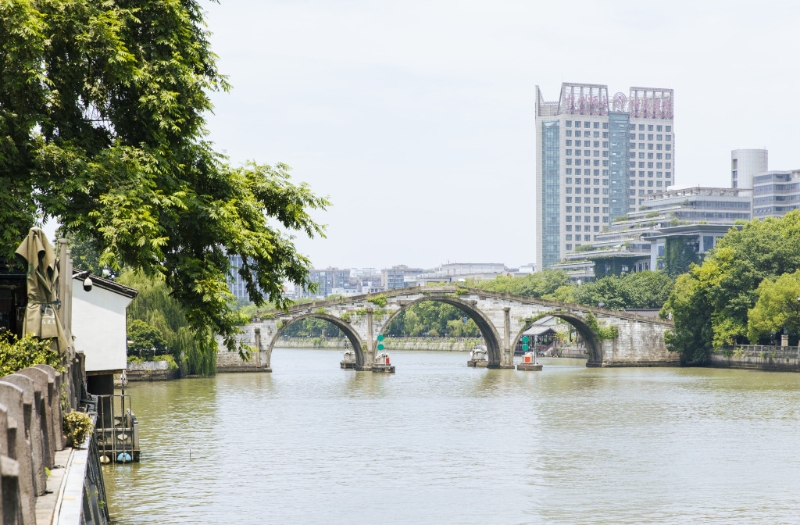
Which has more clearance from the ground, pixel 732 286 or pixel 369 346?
pixel 732 286

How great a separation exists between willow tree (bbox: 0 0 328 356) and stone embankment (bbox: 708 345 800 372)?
41440 millimetres

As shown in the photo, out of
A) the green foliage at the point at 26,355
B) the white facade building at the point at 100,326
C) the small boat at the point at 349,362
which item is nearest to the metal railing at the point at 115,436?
the white facade building at the point at 100,326

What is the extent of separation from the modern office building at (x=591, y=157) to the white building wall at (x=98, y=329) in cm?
14686

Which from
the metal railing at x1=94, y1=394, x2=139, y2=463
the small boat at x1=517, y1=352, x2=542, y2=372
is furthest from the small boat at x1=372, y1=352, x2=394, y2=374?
the metal railing at x1=94, y1=394, x2=139, y2=463

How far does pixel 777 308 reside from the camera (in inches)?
2021

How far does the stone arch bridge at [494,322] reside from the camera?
57.2m

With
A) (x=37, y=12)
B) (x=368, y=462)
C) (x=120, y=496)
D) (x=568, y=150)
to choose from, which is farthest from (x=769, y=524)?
(x=568, y=150)

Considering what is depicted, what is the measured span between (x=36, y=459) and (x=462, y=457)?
1717 cm

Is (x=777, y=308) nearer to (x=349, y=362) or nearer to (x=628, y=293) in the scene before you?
(x=349, y=362)

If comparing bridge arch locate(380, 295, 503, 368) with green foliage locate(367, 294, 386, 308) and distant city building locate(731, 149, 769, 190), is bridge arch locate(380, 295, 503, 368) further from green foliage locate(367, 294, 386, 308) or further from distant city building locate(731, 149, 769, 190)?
distant city building locate(731, 149, 769, 190)

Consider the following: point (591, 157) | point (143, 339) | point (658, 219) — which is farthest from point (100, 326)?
point (591, 157)

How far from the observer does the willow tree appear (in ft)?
43.8

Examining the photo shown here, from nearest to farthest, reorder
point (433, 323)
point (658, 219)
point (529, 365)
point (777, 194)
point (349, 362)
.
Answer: point (529, 365) → point (349, 362) → point (433, 323) → point (658, 219) → point (777, 194)

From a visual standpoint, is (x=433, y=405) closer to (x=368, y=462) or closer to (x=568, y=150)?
(x=368, y=462)
